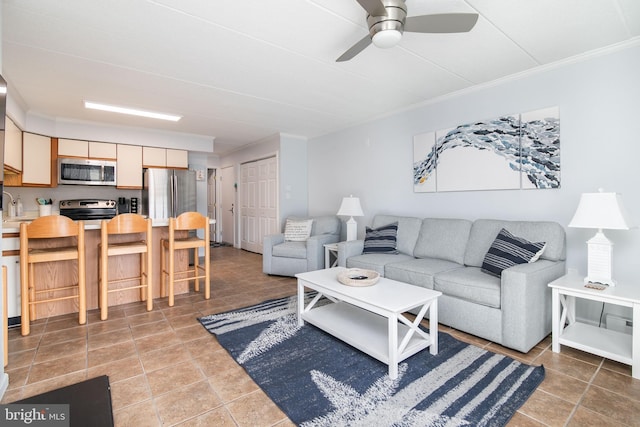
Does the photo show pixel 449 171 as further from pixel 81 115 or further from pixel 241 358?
pixel 81 115

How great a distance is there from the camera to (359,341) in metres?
2.17

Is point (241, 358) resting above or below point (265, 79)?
below

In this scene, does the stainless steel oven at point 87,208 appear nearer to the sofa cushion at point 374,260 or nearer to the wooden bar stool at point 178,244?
the wooden bar stool at point 178,244

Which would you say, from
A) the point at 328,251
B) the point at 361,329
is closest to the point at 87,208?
the point at 328,251

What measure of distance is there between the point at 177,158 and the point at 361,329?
4.69 metres

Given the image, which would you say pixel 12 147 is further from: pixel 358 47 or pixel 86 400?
pixel 358 47

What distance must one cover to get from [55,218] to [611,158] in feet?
15.6

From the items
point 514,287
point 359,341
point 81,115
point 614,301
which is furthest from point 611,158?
point 81,115

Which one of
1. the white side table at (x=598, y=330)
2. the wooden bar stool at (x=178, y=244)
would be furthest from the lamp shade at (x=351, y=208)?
the white side table at (x=598, y=330)

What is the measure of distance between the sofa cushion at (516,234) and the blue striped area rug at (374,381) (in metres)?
0.94

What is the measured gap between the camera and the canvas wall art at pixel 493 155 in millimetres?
2852

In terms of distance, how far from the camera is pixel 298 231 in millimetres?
4750

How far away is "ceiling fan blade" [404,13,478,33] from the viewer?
1724 millimetres

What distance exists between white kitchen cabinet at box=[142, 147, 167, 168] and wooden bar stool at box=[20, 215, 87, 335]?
2399 millimetres
